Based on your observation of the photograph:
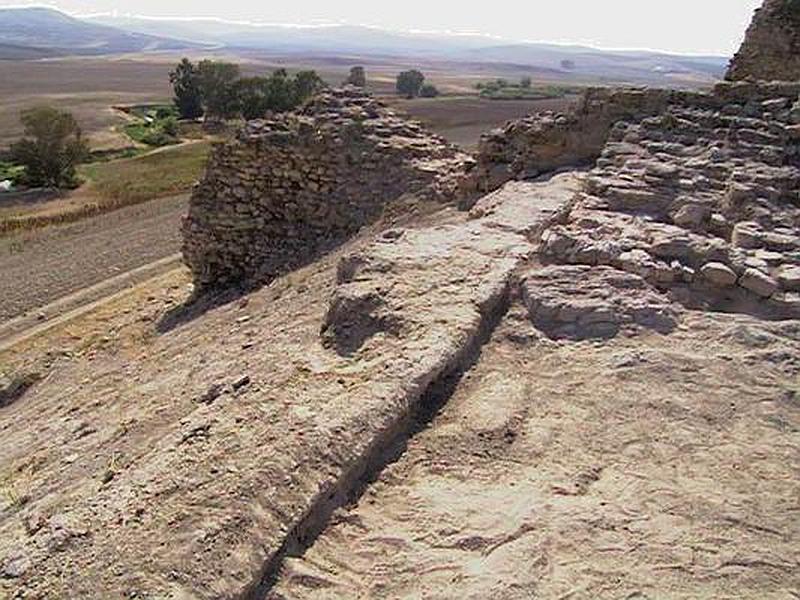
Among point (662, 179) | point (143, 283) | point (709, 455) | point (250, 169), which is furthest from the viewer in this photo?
point (143, 283)

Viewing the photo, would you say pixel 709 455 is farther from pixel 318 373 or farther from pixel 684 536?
pixel 318 373

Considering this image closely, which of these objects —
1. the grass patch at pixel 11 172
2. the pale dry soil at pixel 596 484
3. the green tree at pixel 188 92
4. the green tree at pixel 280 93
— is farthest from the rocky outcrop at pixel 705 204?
the green tree at pixel 188 92

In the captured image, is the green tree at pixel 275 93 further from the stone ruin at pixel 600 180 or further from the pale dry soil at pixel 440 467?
the pale dry soil at pixel 440 467

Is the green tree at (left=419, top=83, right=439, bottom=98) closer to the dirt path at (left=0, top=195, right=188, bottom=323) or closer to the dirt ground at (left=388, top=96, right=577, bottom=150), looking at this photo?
the dirt ground at (left=388, top=96, right=577, bottom=150)

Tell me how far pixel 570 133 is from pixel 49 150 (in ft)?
120

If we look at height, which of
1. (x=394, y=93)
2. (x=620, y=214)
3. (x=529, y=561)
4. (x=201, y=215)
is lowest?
(x=394, y=93)

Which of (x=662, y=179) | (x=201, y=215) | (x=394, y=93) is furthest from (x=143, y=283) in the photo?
(x=394, y=93)

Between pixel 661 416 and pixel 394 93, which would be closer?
pixel 661 416

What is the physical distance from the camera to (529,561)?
460 centimetres

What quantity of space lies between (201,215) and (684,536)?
37.4ft

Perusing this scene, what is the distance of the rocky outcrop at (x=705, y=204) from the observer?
7422 mm

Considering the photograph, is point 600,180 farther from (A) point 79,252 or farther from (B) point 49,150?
(B) point 49,150

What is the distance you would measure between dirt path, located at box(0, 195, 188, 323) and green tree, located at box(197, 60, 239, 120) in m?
35.4

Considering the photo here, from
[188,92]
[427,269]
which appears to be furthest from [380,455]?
[188,92]
